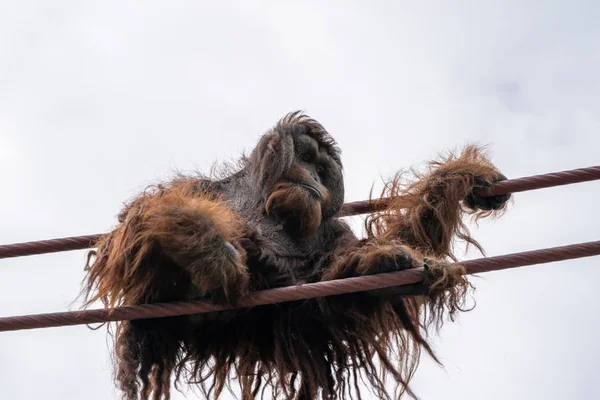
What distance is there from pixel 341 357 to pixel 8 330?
1313 mm

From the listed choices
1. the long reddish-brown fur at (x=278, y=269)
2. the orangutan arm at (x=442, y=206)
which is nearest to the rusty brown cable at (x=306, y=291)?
the long reddish-brown fur at (x=278, y=269)

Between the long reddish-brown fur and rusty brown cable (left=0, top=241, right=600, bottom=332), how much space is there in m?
0.19

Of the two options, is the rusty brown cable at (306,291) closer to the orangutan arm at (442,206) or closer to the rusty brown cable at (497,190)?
the rusty brown cable at (497,190)

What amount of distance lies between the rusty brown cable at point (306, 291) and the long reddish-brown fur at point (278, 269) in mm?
186

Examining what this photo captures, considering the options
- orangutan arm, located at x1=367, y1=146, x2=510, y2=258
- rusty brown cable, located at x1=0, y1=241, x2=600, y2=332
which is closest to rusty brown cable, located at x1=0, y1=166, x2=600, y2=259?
orangutan arm, located at x1=367, y1=146, x2=510, y2=258

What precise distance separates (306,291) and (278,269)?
0.70m

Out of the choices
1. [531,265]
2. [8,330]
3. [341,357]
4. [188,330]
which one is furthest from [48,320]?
[531,265]

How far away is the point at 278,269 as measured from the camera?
4113mm

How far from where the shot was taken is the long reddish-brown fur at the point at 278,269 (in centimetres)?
372

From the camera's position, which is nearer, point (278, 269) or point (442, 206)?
point (278, 269)

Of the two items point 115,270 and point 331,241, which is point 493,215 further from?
point 115,270

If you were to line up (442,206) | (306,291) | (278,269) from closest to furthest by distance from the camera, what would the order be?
(306,291) → (278,269) → (442,206)

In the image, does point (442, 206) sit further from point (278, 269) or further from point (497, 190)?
point (278, 269)

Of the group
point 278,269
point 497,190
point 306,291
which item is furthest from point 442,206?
point 306,291
